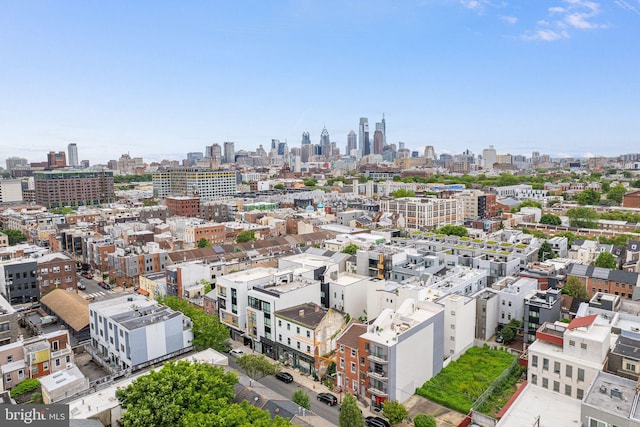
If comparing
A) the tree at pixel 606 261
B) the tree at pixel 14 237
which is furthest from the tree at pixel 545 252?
the tree at pixel 14 237

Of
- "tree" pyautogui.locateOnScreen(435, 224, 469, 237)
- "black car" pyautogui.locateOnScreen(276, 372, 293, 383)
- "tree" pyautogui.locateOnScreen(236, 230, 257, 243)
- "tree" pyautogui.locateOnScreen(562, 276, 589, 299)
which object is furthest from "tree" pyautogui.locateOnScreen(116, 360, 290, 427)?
"tree" pyautogui.locateOnScreen(435, 224, 469, 237)

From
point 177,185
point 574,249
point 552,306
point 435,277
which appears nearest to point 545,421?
point 552,306

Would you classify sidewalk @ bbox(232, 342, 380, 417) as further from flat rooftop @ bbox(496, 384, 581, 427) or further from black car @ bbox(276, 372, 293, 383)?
flat rooftop @ bbox(496, 384, 581, 427)

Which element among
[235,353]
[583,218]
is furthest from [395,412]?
[583,218]

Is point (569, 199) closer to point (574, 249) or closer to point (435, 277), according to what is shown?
point (574, 249)

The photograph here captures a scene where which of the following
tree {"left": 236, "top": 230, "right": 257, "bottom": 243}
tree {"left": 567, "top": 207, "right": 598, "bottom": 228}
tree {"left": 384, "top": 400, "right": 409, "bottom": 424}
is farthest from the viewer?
tree {"left": 567, "top": 207, "right": 598, "bottom": 228}

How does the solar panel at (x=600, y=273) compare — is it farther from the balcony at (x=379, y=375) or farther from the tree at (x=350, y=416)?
the tree at (x=350, y=416)
